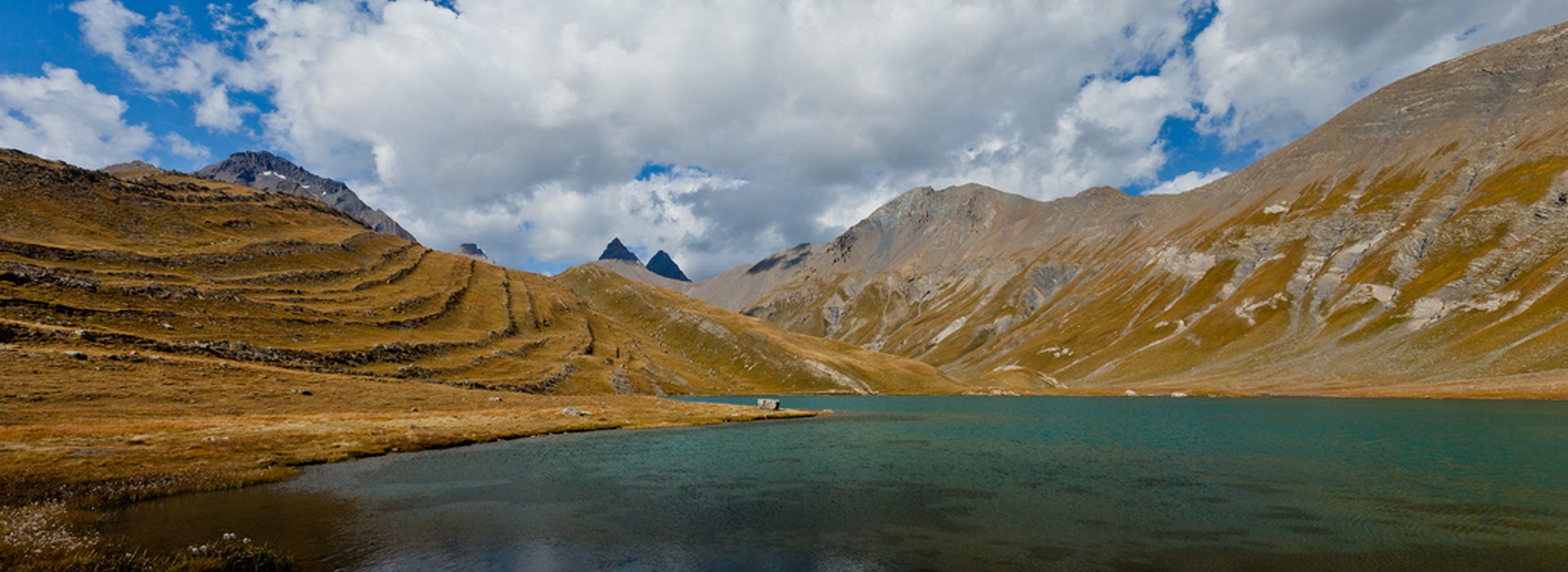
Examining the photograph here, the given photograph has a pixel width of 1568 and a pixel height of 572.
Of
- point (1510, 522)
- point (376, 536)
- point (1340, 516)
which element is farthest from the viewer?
point (1340, 516)

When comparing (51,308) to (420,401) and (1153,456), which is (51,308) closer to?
(420,401)

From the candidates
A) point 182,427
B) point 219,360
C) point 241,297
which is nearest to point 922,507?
point 182,427

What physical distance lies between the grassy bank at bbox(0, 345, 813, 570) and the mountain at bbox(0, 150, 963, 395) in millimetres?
4974

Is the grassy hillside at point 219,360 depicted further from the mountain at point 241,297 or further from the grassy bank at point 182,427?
the mountain at point 241,297

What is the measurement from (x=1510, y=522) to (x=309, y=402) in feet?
354

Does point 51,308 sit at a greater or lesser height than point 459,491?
greater

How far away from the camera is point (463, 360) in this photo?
5281 inches

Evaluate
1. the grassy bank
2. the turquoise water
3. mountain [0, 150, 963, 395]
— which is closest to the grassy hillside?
the grassy bank

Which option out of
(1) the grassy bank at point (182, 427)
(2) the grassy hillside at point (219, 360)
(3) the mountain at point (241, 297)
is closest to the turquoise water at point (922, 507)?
(1) the grassy bank at point (182, 427)

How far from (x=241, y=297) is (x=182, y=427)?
80.2m

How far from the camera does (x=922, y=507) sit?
128ft

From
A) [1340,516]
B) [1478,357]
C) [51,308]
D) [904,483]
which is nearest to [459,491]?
[904,483]

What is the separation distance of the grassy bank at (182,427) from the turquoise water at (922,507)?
314 cm

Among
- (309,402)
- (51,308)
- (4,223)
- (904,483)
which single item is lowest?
(904,483)
